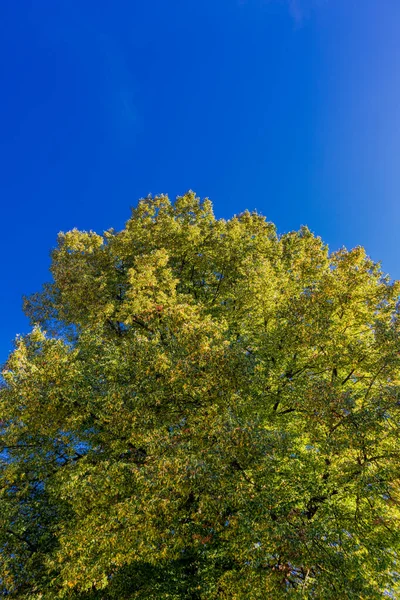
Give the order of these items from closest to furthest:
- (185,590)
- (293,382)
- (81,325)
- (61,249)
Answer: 1. (185,590)
2. (293,382)
3. (81,325)
4. (61,249)

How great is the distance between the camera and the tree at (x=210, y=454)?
966cm

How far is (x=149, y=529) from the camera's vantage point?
9.84m

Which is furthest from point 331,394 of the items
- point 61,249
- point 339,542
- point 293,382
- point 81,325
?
point 61,249

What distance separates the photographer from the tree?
9656 mm

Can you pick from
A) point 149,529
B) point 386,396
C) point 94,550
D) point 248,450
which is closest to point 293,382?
point 386,396

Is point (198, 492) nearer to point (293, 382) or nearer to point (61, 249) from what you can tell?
point (293, 382)

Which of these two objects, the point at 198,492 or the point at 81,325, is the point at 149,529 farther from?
the point at 81,325

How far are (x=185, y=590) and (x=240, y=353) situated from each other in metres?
8.33

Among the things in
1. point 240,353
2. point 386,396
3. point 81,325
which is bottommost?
point 386,396

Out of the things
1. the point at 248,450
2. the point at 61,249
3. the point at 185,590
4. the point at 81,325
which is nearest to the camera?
the point at 248,450

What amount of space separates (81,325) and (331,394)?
48.2ft

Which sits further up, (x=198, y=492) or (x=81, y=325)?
(x=81, y=325)

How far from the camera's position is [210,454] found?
391 inches

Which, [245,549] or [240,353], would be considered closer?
[245,549]
